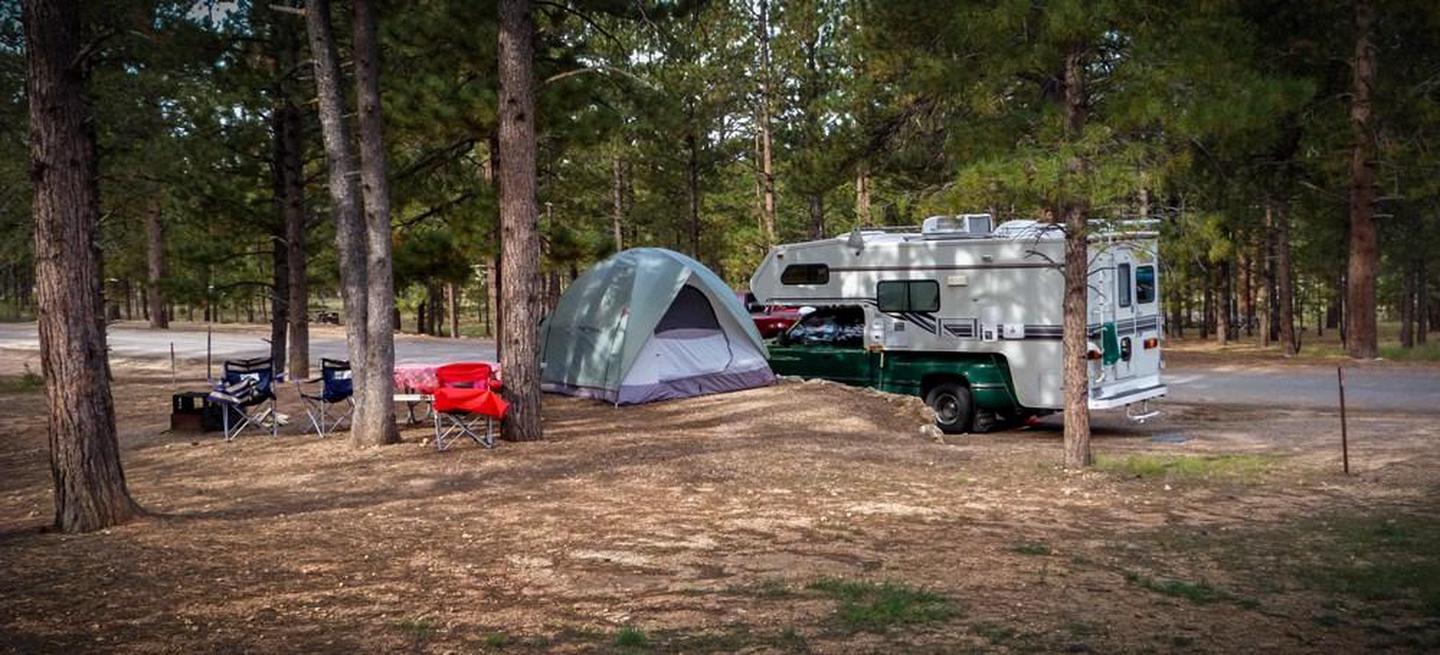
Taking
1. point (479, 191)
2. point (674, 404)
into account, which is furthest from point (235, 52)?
point (674, 404)

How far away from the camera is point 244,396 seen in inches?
476

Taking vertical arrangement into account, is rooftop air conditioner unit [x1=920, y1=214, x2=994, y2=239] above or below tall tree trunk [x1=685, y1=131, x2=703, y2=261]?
below

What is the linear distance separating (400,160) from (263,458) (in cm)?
859

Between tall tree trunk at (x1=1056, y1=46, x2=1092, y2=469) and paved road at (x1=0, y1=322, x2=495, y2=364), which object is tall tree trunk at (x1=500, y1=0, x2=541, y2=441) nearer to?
tall tree trunk at (x1=1056, y1=46, x2=1092, y2=469)

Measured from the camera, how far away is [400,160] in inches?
714

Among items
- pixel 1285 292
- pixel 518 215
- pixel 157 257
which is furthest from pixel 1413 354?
pixel 157 257

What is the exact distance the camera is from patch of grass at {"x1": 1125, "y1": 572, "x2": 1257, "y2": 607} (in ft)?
18.2

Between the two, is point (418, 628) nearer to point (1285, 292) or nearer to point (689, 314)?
point (689, 314)

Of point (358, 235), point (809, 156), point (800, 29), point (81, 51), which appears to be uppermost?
point (800, 29)

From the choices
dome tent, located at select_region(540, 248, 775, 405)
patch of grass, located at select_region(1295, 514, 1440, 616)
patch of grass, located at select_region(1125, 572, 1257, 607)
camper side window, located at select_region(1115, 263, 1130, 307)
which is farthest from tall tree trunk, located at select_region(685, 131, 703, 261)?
patch of grass, located at select_region(1125, 572, 1257, 607)

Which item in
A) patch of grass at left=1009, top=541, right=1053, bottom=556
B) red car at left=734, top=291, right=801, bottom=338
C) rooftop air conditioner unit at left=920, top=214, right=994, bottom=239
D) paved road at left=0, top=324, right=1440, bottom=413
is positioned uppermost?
rooftop air conditioner unit at left=920, top=214, right=994, bottom=239

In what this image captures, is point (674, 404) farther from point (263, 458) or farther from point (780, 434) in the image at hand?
point (263, 458)

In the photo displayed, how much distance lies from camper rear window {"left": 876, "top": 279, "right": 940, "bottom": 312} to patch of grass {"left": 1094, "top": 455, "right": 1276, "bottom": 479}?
389 cm

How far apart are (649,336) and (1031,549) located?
880 cm
